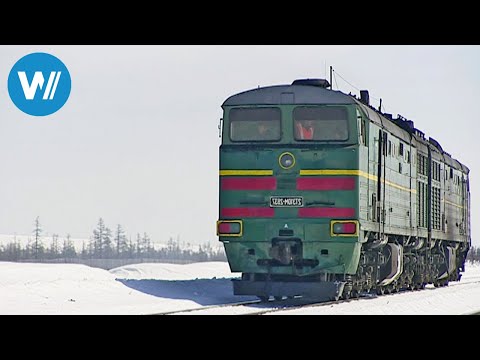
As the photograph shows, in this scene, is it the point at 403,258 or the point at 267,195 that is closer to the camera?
the point at 267,195

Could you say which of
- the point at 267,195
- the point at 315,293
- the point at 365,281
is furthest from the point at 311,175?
the point at 365,281

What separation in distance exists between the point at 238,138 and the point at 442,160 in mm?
12691

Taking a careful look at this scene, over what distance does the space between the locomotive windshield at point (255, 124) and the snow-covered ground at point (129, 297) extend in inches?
146

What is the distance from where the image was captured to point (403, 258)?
2558 cm

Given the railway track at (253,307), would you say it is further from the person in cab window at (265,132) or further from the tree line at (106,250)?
the tree line at (106,250)

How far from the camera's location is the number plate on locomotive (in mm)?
19922

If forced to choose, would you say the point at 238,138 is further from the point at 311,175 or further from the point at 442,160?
the point at 442,160

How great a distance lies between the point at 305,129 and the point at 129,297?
225 inches

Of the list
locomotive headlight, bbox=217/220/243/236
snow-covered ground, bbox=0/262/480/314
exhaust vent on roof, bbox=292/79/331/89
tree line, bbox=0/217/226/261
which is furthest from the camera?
tree line, bbox=0/217/226/261

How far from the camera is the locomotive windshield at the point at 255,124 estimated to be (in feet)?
66.8

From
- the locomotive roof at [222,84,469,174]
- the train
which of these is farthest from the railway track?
the locomotive roof at [222,84,469,174]

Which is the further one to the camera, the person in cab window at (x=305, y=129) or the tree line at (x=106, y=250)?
the tree line at (x=106, y=250)

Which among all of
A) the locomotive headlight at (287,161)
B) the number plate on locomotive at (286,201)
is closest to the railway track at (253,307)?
A: the number plate on locomotive at (286,201)

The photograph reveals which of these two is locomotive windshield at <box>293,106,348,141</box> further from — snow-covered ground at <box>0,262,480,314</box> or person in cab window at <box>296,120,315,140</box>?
snow-covered ground at <box>0,262,480,314</box>
